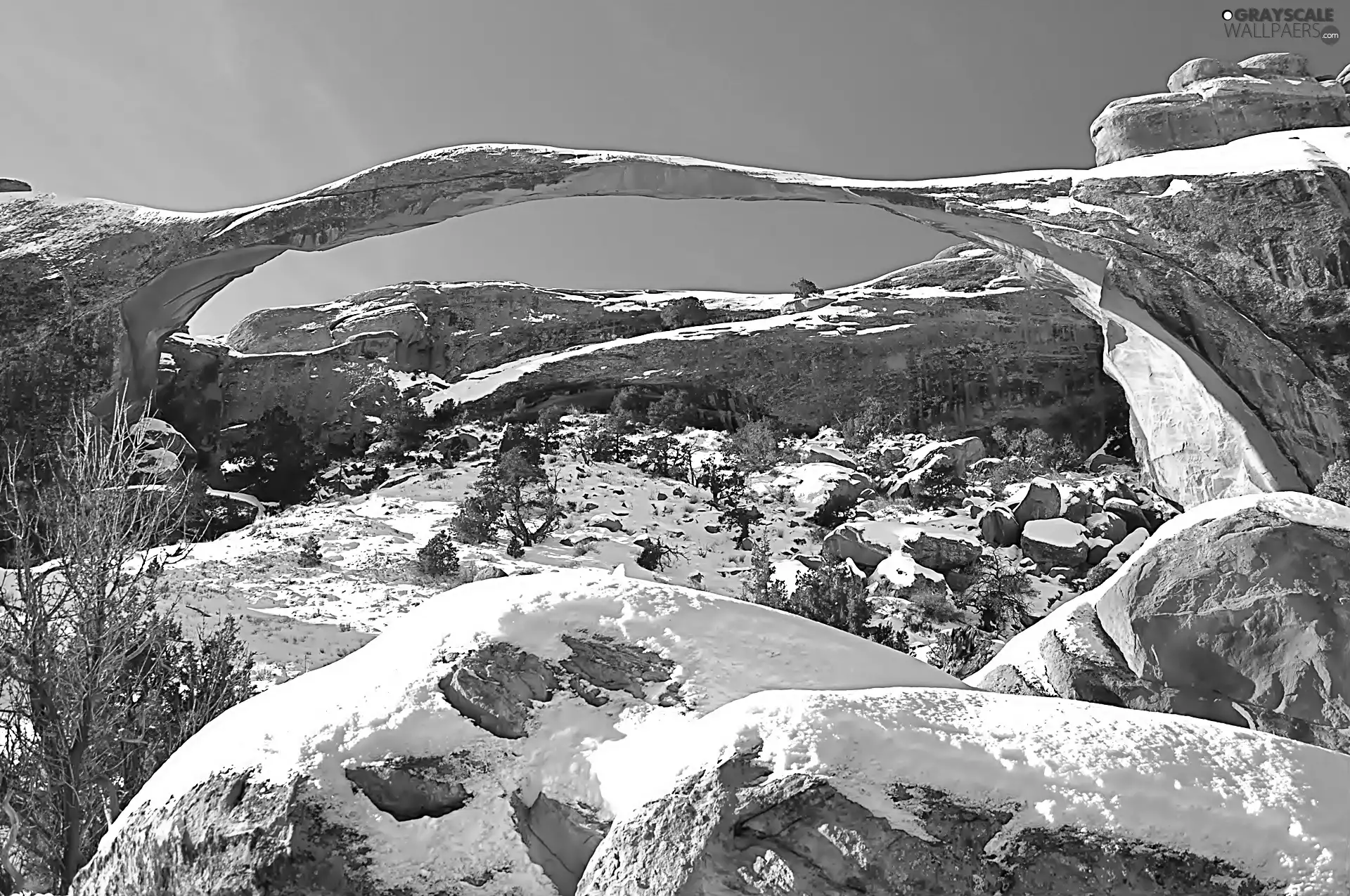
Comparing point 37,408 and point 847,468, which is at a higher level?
point 37,408

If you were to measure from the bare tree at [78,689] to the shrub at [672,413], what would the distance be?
46.9 ft

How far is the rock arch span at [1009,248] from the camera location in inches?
452

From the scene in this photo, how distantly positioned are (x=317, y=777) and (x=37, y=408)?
13.7m

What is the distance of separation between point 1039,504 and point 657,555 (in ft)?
19.8

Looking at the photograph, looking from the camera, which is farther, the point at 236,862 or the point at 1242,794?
the point at 236,862

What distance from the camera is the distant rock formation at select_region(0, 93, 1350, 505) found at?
1127cm

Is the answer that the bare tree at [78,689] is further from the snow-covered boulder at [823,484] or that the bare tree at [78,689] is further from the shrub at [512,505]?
the snow-covered boulder at [823,484]

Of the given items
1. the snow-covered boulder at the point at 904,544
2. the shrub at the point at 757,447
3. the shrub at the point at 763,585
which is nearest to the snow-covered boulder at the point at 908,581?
the snow-covered boulder at the point at 904,544

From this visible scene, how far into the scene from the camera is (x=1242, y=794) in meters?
2.38

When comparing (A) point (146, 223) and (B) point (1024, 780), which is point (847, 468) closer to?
(A) point (146, 223)

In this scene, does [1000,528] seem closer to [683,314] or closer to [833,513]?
[833,513]

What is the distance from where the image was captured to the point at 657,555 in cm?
1275

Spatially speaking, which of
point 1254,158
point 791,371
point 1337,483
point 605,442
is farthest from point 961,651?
point 791,371

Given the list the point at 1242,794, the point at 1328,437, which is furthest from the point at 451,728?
the point at 1328,437
